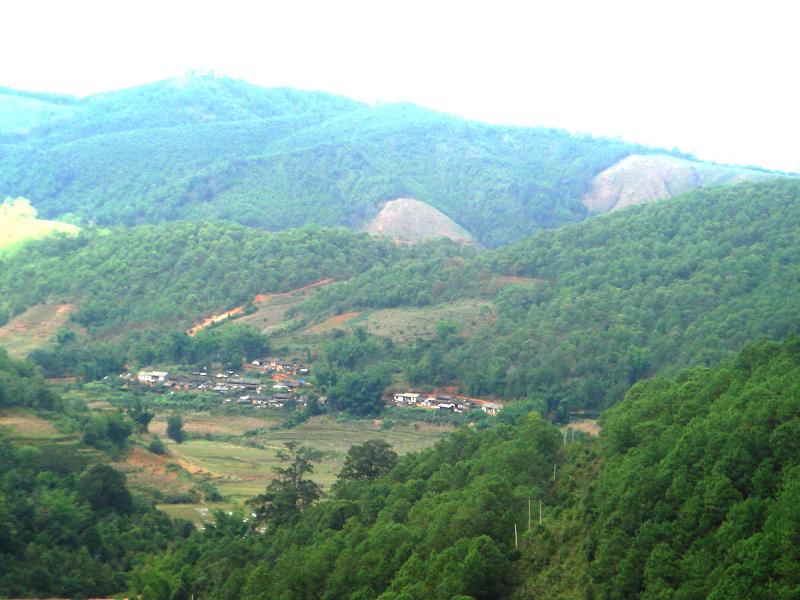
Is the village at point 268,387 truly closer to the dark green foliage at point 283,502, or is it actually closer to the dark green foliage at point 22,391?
the dark green foliage at point 22,391

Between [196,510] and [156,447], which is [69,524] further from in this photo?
[156,447]

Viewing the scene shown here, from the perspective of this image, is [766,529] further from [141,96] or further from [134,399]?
[141,96]

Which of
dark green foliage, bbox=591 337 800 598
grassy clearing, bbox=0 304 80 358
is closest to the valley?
dark green foliage, bbox=591 337 800 598

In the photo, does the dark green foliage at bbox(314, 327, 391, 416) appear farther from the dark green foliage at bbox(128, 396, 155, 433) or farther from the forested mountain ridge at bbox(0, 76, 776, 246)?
the forested mountain ridge at bbox(0, 76, 776, 246)

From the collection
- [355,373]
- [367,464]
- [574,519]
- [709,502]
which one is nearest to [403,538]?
[574,519]

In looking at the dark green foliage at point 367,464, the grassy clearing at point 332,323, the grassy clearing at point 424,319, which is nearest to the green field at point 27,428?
the dark green foliage at point 367,464
